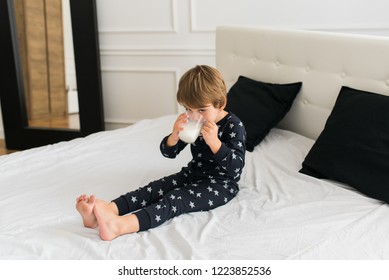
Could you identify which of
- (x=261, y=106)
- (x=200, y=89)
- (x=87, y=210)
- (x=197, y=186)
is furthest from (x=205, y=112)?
(x=261, y=106)

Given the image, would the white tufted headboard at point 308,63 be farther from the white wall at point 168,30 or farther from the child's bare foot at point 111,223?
the child's bare foot at point 111,223

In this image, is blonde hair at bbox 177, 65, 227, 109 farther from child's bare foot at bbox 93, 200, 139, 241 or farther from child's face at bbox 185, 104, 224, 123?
child's bare foot at bbox 93, 200, 139, 241

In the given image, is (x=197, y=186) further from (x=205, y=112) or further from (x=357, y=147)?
(x=357, y=147)

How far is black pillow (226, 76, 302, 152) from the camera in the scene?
213 centimetres

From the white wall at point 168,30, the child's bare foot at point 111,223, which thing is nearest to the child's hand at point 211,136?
the child's bare foot at point 111,223

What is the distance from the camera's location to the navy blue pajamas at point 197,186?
1.41 m

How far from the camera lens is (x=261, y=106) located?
7.17 feet

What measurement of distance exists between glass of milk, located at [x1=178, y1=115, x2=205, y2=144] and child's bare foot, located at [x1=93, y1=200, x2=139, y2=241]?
31 centimetres

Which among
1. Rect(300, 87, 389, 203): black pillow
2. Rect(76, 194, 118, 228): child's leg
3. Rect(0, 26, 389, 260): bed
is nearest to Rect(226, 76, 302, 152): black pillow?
Rect(0, 26, 389, 260): bed

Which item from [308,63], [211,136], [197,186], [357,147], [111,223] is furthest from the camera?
[308,63]

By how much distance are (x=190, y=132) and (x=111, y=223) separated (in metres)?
0.39
